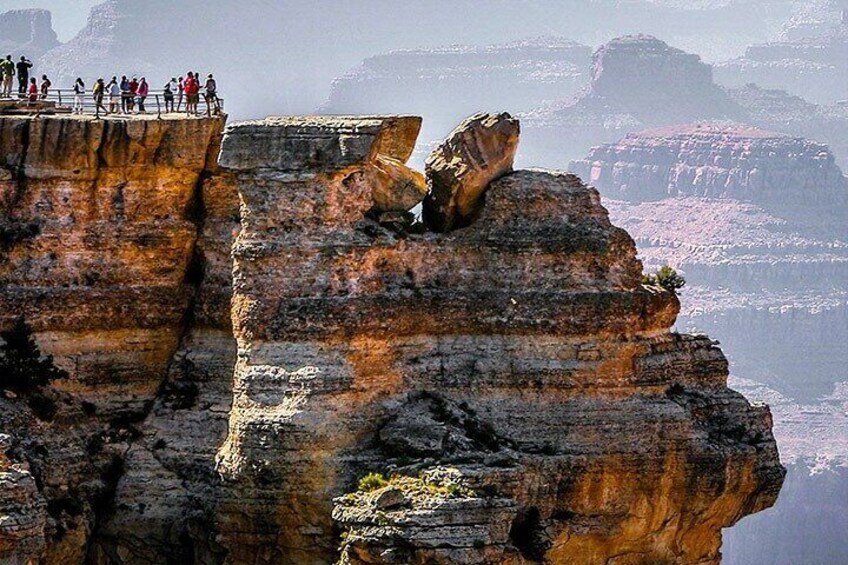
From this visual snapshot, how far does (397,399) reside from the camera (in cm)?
5594

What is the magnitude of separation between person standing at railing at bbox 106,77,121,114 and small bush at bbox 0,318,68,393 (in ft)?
25.5

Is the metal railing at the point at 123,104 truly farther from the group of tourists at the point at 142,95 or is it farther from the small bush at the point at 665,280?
the small bush at the point at 665,280

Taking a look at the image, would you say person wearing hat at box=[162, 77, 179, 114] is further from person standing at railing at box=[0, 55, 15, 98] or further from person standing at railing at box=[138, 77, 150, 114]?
person standing at railing at box=[0, 55, 15, 98]

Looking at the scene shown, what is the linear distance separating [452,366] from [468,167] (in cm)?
477

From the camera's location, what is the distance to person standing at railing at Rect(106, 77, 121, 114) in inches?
2667

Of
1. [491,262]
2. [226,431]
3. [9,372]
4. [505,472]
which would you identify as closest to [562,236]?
[491,262]

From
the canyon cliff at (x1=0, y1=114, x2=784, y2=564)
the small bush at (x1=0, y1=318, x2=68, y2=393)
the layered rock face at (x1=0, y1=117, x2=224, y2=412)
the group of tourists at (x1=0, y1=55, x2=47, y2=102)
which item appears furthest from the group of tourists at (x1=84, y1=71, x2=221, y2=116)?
the small bush at (x1=0, y1=318, x2=68, y2=393)

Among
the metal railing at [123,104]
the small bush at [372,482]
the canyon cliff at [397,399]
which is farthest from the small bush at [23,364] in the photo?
the small bush at [372,482]

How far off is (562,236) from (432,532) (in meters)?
8.43

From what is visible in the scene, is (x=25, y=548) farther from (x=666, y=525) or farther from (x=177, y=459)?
(x=666, y=525)

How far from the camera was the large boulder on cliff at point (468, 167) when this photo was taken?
58.2m

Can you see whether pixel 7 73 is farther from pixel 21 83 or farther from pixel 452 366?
pixel 452 366

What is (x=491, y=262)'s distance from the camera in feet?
188

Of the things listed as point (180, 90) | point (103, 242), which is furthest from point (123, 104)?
point (103, 242)
